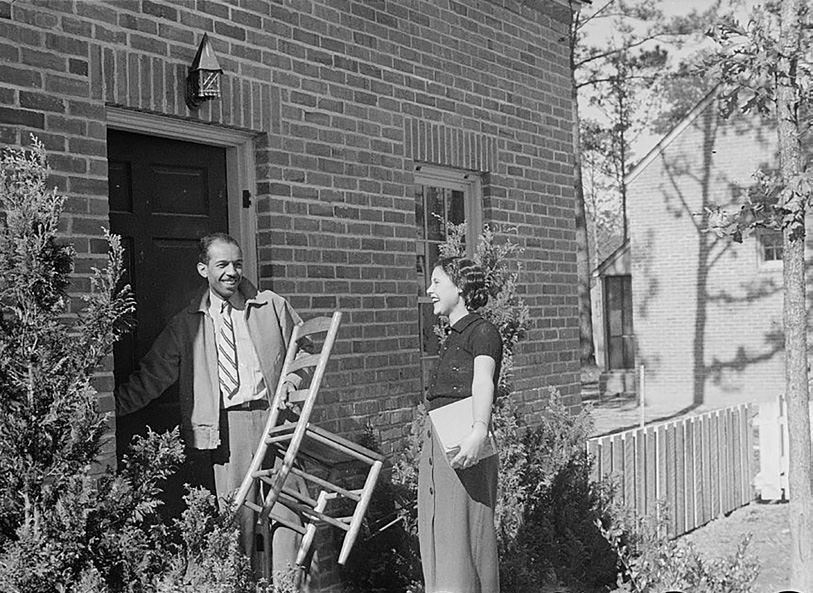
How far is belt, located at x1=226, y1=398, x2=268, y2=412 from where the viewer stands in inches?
208

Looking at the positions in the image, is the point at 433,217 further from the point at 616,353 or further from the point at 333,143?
the point at 616,353

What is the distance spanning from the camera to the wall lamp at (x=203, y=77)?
5332 mm

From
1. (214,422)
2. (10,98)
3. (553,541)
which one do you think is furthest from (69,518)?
(553,541)

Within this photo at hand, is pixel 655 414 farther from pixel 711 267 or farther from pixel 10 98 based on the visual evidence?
pixel 10 98

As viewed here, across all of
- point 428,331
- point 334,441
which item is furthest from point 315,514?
point 428,331

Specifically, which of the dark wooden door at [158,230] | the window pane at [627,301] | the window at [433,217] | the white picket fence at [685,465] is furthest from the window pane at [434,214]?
the window pane at [627,301]

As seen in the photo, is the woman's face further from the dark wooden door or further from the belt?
the dark wooden door

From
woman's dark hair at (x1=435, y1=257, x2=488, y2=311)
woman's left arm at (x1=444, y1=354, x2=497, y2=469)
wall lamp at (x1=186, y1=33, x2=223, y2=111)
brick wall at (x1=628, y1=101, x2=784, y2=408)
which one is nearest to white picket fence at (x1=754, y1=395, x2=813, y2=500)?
woman's dark hair at (x1=435, y1=257, x2=488, y2=311)

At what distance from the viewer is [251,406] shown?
17.4 feet

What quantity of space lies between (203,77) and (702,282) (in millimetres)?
21494

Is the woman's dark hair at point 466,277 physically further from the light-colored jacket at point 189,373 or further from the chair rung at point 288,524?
the chair rung at point 288,524

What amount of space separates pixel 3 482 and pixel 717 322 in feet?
75.7

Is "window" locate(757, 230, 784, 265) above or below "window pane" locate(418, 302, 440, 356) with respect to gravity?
above

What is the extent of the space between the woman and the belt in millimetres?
830
